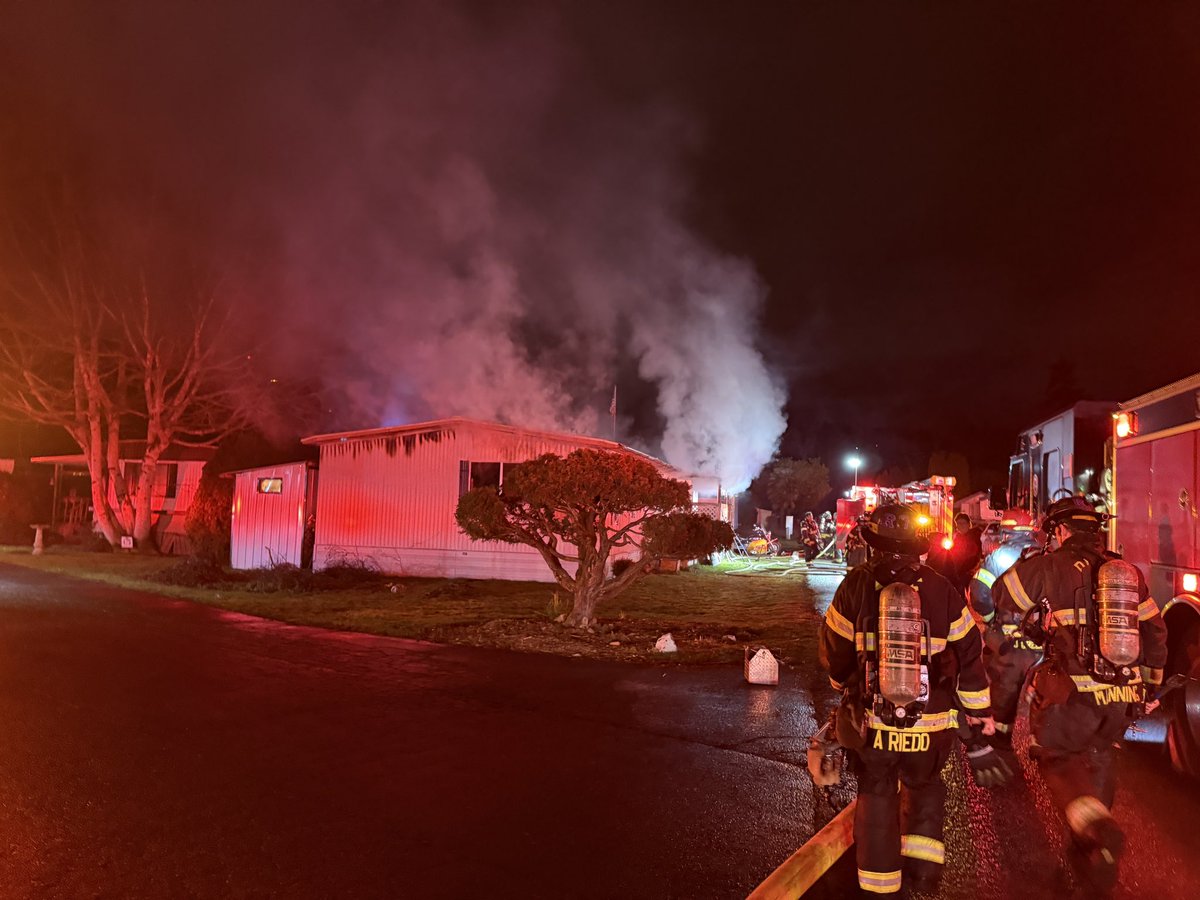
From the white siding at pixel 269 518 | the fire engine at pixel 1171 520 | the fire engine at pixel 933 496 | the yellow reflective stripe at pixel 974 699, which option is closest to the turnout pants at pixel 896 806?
the yellow reflective stripe at pixel 974 699

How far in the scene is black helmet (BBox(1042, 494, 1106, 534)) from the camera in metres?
4.09

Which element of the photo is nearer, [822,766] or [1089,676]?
[822,766]

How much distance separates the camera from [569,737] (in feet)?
19.1

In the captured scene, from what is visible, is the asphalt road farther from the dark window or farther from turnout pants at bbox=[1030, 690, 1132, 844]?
the dark window

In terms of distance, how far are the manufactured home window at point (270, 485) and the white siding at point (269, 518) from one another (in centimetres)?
7

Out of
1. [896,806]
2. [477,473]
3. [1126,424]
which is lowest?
[896,806]

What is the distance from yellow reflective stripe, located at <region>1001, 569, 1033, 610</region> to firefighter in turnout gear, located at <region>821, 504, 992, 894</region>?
920 mm

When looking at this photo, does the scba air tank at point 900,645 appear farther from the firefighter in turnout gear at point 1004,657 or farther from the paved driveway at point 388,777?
the firefighter in turnout gear at point 1004,657

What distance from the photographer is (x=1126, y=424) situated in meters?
6.42

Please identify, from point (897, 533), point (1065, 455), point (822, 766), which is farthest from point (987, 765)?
point (1065, 455)

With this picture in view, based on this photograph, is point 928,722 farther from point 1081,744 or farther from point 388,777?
point 388,777

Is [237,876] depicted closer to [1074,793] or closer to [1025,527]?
[1074,793]

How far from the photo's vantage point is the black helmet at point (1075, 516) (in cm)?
409

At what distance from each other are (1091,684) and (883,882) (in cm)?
145
